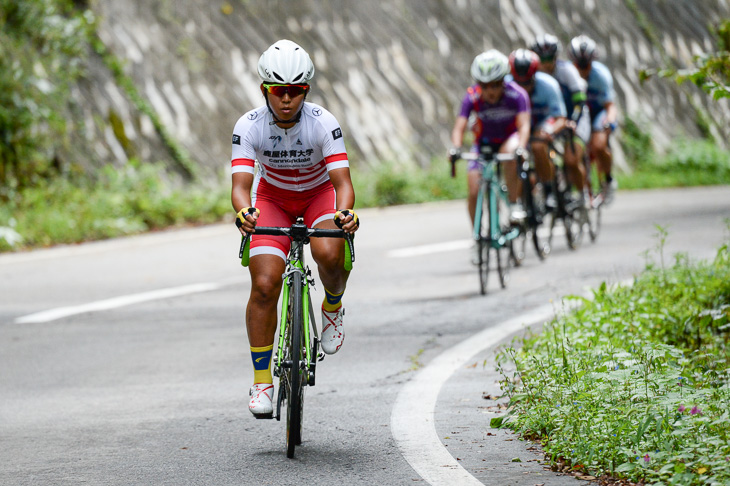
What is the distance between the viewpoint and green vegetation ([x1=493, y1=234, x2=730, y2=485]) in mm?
4828

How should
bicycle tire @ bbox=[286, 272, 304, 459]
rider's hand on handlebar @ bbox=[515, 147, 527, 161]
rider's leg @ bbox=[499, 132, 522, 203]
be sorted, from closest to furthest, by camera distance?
bicycle tire @ bbox=[286, 272, 304, 459]
rider's hand on handlebar @ bbox=[515, 147, 527, 161]
rider's leg @ bbox=[499, 132, 522, 203]

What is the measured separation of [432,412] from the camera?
251 inches

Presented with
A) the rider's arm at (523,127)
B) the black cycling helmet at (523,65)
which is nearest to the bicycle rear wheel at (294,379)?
the rider's arm at (523,127)

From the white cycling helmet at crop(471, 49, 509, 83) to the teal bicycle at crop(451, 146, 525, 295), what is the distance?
28.1 inches

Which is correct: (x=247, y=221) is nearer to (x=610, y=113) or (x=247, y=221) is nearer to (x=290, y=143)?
(x=290, y=143)

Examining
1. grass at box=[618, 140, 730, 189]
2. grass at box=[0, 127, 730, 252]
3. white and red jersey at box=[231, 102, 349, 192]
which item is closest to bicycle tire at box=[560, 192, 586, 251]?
grass at box=[0, 127, 730, 252]

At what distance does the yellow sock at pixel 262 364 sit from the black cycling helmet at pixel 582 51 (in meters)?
9.00

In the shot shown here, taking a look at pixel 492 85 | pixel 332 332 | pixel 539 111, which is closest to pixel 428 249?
pixel 539 111

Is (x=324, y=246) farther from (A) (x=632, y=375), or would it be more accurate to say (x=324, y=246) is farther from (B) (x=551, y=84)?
(B) (x=551, y=84)

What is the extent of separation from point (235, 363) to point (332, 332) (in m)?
2.16

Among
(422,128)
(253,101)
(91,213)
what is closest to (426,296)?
(91,213)

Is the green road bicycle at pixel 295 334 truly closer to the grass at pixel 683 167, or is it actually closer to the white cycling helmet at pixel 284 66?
the white cycling helmet at pixel 284 66

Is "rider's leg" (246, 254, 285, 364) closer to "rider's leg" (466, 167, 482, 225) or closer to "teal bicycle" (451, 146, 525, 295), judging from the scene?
"teal bicycle" (451, 146, 525, 295)

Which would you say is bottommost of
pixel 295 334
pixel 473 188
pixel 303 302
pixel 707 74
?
pixel 295 334
